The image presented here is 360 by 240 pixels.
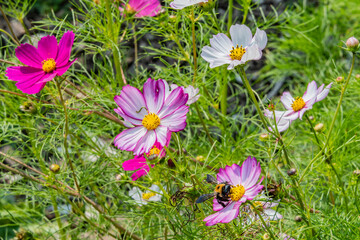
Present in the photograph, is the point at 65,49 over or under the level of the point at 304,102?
over

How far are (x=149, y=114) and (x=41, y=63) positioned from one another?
0.21 m

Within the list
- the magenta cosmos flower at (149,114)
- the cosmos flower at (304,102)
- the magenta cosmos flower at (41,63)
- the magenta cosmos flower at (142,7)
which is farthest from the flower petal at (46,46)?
the cosmos flower at (304,102)

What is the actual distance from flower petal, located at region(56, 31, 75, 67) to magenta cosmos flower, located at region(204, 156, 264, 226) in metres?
0.30

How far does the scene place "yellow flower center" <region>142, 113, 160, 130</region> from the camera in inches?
27.1

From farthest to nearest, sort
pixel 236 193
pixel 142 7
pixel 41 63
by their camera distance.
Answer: pixel 142 7, pixel 41 63, pixel 236 193

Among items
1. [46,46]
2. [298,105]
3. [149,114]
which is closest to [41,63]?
[46,46]

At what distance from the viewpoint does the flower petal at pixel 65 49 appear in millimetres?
729

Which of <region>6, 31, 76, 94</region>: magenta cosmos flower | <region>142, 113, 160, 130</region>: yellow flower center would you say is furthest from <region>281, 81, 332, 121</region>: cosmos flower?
<region>6, 31, 76, 94</region>: magenta cosmos flower

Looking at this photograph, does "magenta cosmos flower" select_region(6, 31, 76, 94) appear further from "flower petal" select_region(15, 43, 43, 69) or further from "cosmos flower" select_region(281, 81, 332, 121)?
"cosmos flower" select_region(281, 81, 332, 121)

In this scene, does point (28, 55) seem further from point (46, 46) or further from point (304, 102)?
point (304, 102)

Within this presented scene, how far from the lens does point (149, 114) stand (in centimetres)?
70

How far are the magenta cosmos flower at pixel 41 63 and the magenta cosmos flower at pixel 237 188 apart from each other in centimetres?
29

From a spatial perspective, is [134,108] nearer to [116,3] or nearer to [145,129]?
[145,129]

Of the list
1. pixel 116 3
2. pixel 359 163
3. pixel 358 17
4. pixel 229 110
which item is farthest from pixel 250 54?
pixel 358 17
